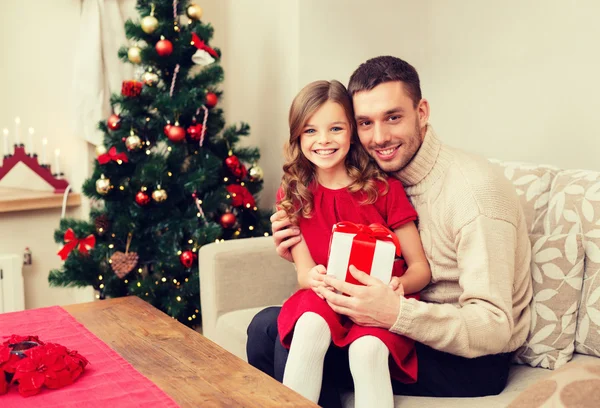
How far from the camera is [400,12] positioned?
10.3ft

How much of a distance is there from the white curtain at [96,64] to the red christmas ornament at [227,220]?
0.75m

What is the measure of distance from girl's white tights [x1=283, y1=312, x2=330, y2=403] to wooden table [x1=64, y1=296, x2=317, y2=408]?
0.14 meters

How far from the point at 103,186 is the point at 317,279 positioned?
144 centimetres

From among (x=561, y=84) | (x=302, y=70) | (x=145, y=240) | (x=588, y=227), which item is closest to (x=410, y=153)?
(x=588, y=227)

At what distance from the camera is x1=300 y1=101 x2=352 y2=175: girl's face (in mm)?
1829

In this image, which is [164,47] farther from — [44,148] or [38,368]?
[38,368]

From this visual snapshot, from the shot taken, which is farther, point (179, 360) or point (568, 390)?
point (179, 360)

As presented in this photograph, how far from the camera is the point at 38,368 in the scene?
1285 mm

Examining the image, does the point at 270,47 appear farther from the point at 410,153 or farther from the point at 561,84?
the point at 410,153

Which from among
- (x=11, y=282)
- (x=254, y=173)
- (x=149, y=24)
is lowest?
(x=11, y=282)

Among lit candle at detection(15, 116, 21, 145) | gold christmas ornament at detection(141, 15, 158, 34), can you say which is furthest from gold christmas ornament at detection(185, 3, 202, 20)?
lit candle at detection(15, 116, 21, 145)

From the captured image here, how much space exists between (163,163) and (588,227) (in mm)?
1691

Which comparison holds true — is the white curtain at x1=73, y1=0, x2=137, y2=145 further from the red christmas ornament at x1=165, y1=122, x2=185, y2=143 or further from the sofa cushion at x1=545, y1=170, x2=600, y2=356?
the sofa cushion at x1=545, y1=170, x2=600, y2=356

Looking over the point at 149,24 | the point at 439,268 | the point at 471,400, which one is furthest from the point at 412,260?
the point at 149,24
